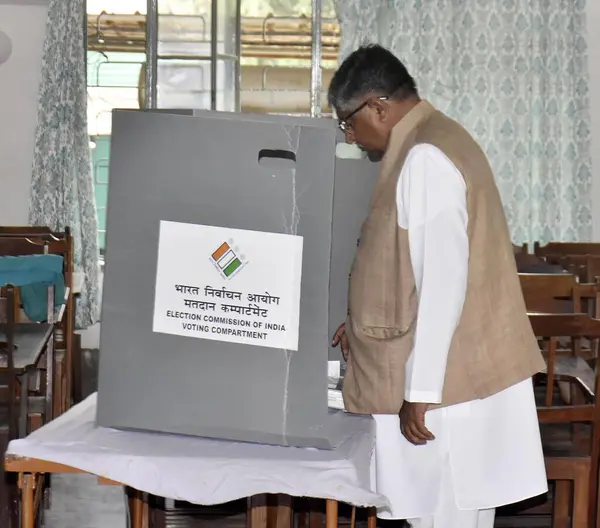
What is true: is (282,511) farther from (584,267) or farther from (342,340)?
(584,267)

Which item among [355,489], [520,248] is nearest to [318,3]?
[520,248]

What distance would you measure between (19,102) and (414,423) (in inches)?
179

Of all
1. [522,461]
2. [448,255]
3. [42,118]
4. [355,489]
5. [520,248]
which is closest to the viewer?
[355,489]

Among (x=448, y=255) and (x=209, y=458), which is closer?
(x=209, y=458)

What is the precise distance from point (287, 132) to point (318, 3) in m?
4.54

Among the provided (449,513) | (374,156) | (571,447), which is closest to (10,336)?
(374,156)

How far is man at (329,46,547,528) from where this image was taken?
1438 millimetres

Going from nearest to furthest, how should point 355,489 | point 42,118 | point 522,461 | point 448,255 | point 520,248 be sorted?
point 355,489 → point 448,255 → point 522,461 → point 520,248 → point 42,118

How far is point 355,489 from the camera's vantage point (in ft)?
3.82

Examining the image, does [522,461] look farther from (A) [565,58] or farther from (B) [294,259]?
(A) [565,58]

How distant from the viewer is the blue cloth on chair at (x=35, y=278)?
2891 mm

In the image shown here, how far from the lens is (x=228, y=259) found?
1.19 m

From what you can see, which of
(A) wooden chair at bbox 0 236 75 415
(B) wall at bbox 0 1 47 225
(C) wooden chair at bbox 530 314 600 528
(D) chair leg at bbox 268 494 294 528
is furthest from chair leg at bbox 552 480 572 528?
(B) wall at bbox 0 1 47 225

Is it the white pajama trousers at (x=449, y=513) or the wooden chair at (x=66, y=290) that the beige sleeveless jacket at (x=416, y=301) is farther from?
the wooden chair at (x=66, y=290)
